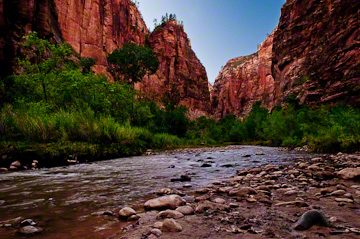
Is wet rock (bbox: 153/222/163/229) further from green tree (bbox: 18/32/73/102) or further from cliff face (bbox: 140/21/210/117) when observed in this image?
cliff face (bbox: 140/21/210/117)

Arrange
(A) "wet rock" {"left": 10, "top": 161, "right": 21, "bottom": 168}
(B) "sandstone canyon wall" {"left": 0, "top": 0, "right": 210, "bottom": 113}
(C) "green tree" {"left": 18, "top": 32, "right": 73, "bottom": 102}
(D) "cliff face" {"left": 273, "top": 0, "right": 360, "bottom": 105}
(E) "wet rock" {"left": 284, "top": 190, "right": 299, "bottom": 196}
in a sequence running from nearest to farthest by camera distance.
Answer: (E) "wet rock" {"left": 284, "top": 190, "right": 299, "bottom": 196} → (A) "wet rock" {"left": 10, "top": 161, "right": 21, "bottom": 168} → (C) "green tree" {"left": 18, "top": 32, "right": 73, "bottom": 102} → (B) "sandstone canyon wall" {"left": 0, "top": 0, "right": 210, "bottom": 113} → (D) "cliff face" {"left": 273, "top": 0, "right": 360, "bottom": 105}

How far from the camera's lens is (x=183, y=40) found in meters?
86.4

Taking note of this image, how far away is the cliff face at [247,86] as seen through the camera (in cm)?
9206

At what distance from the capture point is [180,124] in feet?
103

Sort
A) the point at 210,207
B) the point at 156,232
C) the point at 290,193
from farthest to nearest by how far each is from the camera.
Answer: the point at 290,193 < the point at 210,207 < the point at 156,232

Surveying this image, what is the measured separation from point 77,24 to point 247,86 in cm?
8122

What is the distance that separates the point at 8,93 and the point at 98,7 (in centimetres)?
4807

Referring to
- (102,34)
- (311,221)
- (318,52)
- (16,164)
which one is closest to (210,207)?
(311,221)

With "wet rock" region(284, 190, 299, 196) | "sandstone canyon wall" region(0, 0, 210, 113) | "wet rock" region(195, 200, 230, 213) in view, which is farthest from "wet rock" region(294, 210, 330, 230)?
"sandstone canyon wall" region(0, 0, 210, 113)

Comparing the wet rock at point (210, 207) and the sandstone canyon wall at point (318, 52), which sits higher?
the sandstone canyon wall at point (318, 52)

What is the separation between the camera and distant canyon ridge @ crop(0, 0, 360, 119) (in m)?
27.9

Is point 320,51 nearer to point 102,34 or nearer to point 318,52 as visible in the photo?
point 318,52

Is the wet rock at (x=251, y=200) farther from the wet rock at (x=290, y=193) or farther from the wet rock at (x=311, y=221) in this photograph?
the wet rock at (x=311, y=221)

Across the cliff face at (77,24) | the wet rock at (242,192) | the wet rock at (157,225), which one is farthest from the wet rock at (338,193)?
the cliff face at (77,24)
